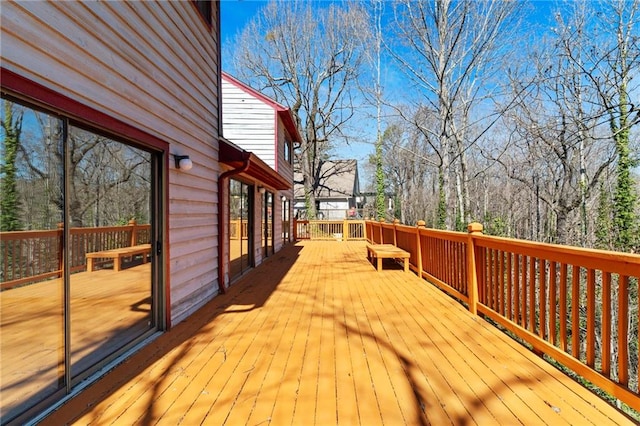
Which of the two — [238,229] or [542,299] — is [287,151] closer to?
[238,229]

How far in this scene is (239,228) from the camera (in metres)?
6.04

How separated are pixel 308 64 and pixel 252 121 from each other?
10.2 metres

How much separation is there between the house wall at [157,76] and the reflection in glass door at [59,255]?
0.29m

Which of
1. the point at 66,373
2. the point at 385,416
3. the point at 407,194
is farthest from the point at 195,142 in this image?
the point at 407,194

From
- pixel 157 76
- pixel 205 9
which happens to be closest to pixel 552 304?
pixel 157 76

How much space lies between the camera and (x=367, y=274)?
6.36m

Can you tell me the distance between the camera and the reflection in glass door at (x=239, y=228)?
5.51m

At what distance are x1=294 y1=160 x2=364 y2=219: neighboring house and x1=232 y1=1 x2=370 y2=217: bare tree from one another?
15.1 feet

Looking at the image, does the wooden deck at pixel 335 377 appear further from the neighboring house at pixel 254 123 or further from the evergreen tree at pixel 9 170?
the neighboring house at pixel 254 123

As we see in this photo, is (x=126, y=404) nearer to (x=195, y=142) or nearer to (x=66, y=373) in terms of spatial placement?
(x=66, y=373)

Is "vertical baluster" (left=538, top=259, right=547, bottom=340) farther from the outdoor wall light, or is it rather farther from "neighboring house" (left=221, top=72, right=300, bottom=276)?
"neighboring house" (left=221, top=72, right=300, bottom=276)

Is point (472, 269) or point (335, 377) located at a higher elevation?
point (472, 269)

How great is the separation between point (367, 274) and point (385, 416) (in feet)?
14.8

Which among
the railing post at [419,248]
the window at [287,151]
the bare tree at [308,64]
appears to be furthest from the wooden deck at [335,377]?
the bare tree at [308,64]
